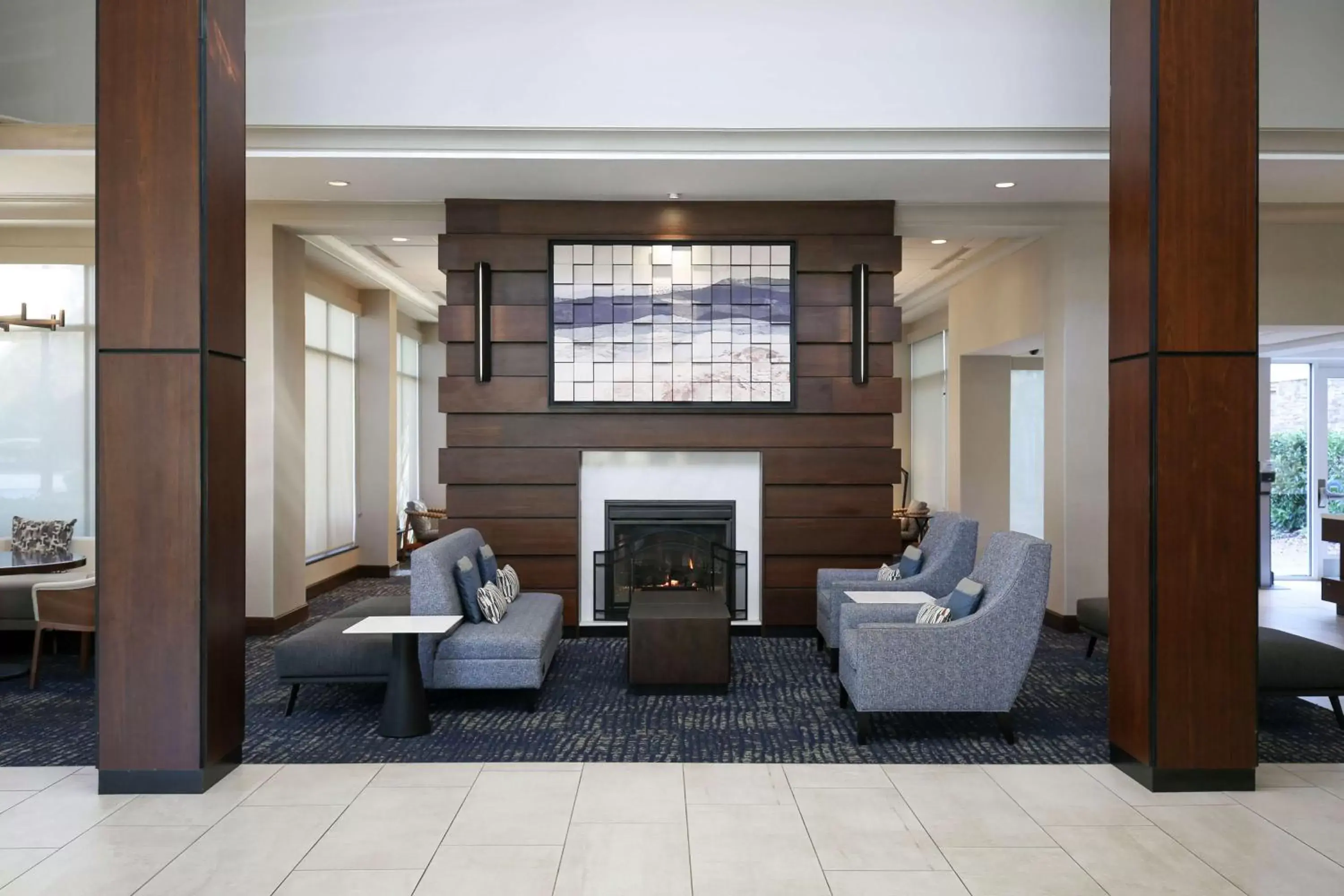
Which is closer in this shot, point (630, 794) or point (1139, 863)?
point (1139, 863)

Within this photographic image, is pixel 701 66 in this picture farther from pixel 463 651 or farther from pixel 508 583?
pixel 463 651

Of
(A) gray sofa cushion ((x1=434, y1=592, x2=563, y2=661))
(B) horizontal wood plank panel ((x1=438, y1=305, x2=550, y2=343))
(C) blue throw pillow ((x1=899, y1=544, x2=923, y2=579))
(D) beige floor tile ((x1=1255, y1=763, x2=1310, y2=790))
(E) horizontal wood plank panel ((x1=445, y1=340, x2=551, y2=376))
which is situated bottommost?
(D) beige floor tile ((x1=1255, y1=763, x2=1310, y2=790))

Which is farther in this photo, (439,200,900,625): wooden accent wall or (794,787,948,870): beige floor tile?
(439,200,900,625): wooden accent wall

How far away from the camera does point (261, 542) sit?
693 centimetres

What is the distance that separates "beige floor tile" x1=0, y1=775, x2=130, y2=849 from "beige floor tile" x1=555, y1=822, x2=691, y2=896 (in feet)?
6.27

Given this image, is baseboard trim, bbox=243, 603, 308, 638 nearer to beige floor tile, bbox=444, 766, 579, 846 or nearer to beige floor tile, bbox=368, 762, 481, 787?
beige floor tile, bbox=368, 762, 481, 787

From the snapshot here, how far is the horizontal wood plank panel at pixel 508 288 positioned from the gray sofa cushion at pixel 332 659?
2.95m

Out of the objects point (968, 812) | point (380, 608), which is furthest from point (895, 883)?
point (380, 608)

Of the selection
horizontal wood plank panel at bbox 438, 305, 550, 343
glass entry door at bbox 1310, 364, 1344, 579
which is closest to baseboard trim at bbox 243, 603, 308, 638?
horizontal wood plank panel at bbox 438, 305, 550, 343

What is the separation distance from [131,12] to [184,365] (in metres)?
1.50

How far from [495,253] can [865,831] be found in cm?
496

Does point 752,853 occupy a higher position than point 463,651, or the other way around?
point 463,651

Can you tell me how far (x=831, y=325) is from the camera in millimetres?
6840

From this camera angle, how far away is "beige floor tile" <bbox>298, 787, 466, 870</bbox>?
313cm
